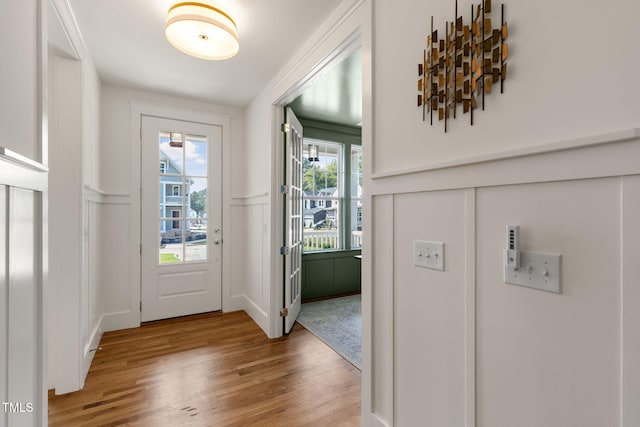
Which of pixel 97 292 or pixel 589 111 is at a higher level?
pixel 589 111

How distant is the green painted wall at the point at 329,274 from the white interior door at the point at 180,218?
3.89 feet

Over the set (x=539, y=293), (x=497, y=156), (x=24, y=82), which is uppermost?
(x=24, y=82)

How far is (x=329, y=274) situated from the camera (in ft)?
13.8

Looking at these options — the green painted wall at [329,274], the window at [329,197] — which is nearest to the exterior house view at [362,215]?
the green painted wall at [329,274]

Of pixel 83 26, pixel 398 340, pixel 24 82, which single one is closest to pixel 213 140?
pixel 83 26

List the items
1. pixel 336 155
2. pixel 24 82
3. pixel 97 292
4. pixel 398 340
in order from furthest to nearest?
pixel 336 155
pixel 97 292
pixel 398 340
pixel 24 82

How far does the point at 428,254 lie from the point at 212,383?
183cm

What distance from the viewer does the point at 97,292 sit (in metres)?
2.72

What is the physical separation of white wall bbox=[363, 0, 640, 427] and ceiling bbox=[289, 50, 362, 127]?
3.89ft

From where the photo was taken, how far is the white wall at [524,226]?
2.36 ft

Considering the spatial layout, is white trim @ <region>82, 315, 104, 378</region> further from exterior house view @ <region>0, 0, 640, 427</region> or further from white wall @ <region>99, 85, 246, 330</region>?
white wall @ <region>99, 85, 246, 330</region>

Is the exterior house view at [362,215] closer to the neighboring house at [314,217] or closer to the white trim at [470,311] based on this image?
the white trim at [470,311]

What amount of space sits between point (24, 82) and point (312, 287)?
3.51 metres

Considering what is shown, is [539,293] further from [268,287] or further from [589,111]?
[268,287]
